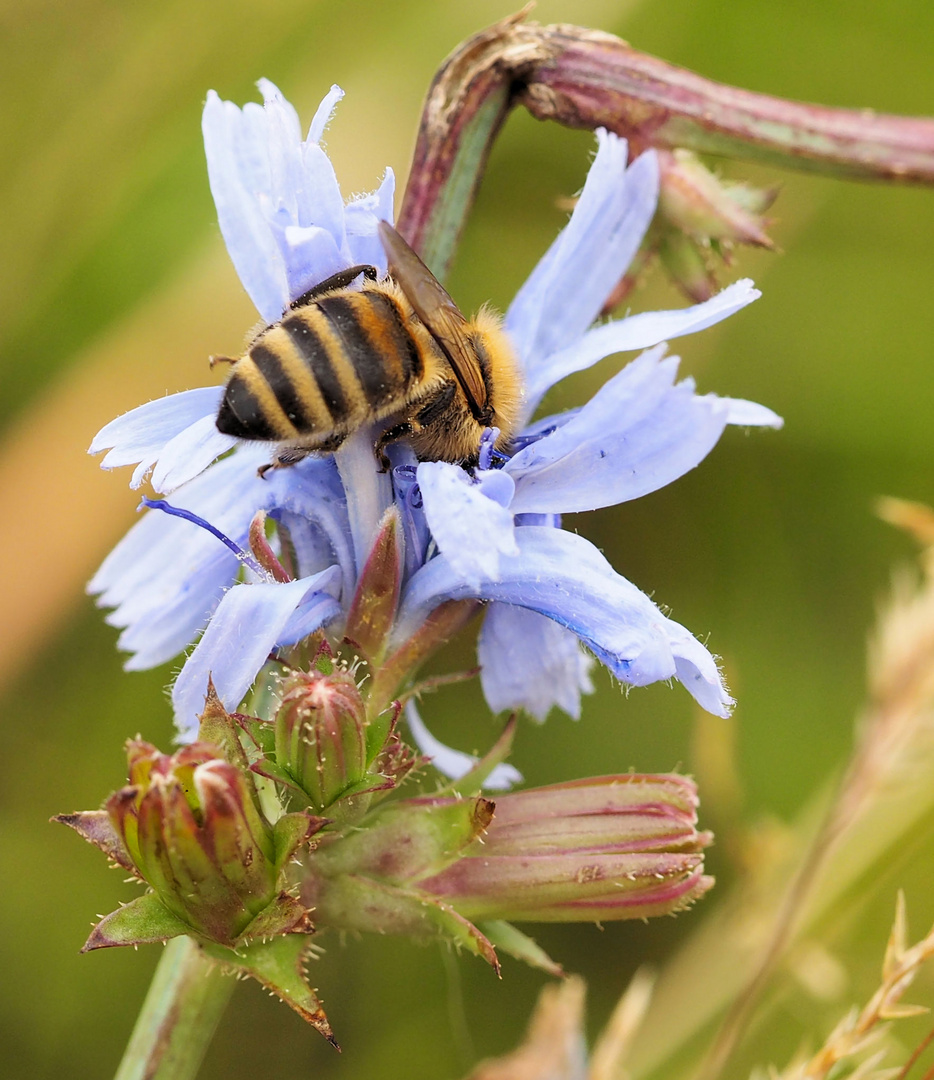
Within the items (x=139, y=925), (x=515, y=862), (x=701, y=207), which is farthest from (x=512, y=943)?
(x=701, y=207)


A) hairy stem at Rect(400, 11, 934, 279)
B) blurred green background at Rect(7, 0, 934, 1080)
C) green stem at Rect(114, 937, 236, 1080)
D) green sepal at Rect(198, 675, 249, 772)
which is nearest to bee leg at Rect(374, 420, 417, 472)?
hairy stem at Rect(400, 11, 934, 279)

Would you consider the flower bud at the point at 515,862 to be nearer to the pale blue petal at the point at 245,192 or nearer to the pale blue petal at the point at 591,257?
the pale blue petal at the point at 591,257

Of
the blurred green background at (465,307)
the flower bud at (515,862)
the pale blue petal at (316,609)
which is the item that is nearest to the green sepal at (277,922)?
the flower bud at (515,862)

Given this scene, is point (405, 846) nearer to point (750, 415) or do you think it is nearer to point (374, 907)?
point (374, 907)

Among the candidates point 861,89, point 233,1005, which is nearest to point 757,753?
point 233,1005

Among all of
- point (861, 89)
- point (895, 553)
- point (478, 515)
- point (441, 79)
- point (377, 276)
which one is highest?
point (441, 79)

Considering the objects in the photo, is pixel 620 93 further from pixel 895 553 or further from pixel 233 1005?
pixel 233 1005
